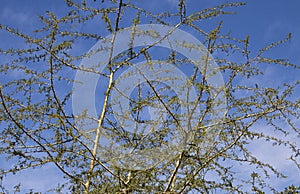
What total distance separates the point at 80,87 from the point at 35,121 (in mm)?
440

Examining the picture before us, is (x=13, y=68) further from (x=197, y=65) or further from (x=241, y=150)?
(x=241, y=150)

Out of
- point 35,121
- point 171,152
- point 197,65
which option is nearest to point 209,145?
point 171,152

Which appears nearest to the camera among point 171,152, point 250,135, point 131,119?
point 171,152

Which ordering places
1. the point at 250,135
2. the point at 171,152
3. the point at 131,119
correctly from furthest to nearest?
the point at 131,119 < the point at 250,135 < the point at 171,152

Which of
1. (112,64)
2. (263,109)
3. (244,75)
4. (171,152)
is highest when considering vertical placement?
(112,64)

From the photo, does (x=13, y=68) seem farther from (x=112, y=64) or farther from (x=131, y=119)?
(x=131, y=119)

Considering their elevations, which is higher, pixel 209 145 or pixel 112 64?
pixel 112 64

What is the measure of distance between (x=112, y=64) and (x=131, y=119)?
0.48 meters

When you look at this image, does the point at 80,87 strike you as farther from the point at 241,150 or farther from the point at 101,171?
the point at 241,150

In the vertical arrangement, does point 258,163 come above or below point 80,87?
below

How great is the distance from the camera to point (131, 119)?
365cm

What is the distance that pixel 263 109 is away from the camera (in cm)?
325

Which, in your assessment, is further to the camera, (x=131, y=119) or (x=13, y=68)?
(x=131, y=119)

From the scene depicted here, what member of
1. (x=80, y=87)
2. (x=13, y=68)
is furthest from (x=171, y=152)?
(x=13, y=68)
